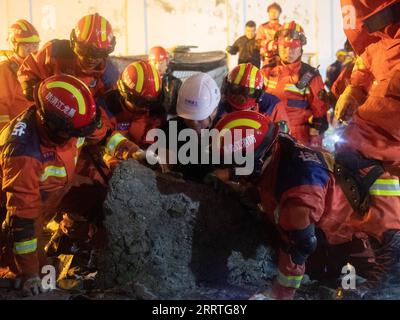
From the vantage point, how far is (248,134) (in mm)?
2891

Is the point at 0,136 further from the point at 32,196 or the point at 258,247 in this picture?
the point at 258,247

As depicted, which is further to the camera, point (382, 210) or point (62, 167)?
point (62, 167)

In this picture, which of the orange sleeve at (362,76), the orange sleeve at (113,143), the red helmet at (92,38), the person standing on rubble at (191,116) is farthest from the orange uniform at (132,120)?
the orange sleeve at (362,76)

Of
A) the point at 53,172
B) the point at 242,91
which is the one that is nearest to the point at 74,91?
the point at 53,172

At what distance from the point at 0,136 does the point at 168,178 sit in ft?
4.67

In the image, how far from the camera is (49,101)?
3.32 m

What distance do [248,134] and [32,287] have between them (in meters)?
1.82

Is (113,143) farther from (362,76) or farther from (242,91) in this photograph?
(362,76)

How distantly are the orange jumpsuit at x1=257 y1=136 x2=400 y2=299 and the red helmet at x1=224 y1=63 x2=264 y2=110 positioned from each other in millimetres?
1349

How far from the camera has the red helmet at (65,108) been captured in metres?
3.31

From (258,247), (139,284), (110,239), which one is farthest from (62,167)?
(258,247)

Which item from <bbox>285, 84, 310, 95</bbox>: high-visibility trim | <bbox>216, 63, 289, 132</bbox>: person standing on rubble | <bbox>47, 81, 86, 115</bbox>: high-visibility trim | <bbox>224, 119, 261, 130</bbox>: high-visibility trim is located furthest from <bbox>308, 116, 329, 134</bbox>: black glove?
<bbox>47, 81, 86, 115</bbox>: high-visibility trim

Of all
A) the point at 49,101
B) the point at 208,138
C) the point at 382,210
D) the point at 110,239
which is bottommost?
the point at 110,239

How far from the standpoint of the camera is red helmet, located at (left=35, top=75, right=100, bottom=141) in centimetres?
331
